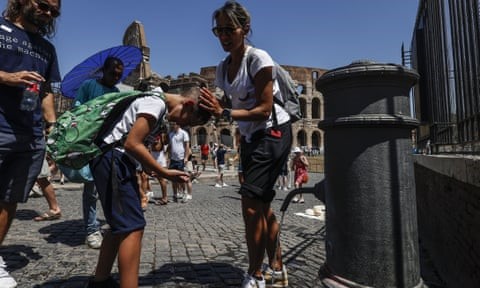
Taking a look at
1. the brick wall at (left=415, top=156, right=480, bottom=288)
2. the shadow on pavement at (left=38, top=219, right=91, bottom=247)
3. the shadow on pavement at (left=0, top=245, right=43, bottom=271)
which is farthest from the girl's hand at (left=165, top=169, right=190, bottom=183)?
the shadow on pavement at (left=38, top=219, right=91, bottom=247)

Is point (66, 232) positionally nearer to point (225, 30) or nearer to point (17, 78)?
point (17, 78)

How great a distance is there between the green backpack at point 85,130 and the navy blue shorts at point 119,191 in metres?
0.07

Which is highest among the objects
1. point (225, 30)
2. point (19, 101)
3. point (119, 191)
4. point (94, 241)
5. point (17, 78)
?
point (225, 30)

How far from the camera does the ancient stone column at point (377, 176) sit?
132cm

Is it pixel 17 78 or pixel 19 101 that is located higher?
pixel 17 78

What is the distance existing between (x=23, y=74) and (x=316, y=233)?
3.50 meters

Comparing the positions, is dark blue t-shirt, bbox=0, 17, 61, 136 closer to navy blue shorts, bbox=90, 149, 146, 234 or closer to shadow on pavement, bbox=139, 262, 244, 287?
navy blue shorts, bbox=90, 149, 146, 234

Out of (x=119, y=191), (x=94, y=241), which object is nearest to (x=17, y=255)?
(x=94, y=241)

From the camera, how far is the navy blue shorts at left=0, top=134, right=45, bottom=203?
2.23 meters

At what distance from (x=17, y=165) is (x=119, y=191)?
1.06 m

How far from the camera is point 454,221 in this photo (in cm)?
254

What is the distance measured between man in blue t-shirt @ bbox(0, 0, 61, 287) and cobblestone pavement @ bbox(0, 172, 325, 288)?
1.43 ft

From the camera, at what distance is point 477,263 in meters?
1.94

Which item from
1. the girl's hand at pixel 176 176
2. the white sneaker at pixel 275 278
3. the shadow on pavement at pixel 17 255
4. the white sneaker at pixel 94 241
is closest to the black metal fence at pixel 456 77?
the white sneaker at pixel 275 278
